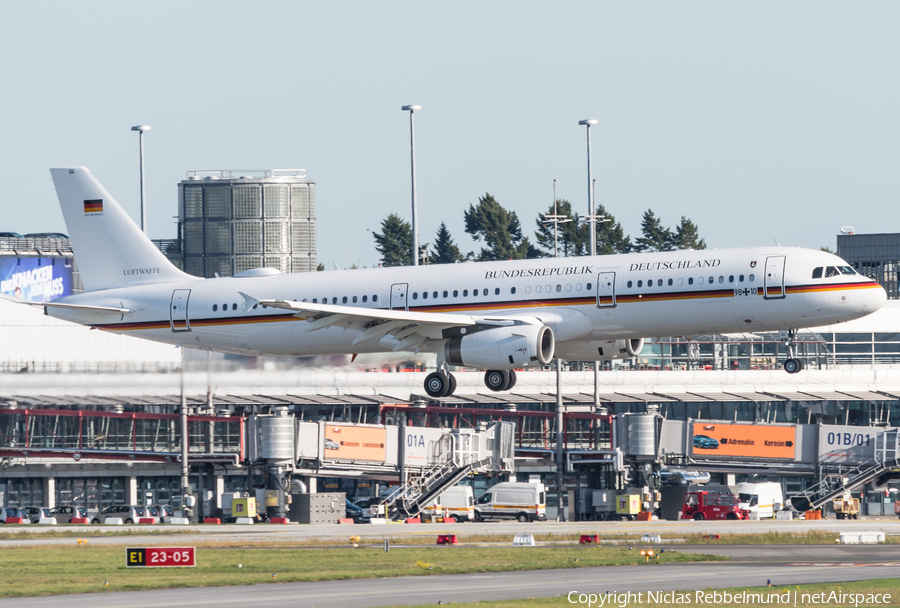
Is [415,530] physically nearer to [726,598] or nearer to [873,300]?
[873,300]

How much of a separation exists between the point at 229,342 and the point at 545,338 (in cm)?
1490

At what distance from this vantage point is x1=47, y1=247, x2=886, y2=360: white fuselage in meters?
52.4

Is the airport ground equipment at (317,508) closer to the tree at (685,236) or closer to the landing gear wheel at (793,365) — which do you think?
the landing gear wheel at (793,365)

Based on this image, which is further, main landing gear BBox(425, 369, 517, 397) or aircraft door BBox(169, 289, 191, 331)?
aircraft door BBox(169, 289, 191, 331)

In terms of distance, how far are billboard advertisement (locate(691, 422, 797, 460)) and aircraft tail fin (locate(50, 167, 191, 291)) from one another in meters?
39.1

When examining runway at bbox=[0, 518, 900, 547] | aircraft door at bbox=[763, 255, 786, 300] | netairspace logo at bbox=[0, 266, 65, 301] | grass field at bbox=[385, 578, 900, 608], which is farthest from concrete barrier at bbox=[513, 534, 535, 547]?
netairspace logo at bbox=[0, 266, 65, 301]

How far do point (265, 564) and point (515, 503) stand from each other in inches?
1504

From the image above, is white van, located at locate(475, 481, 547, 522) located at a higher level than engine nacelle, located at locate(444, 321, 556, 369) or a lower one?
lower

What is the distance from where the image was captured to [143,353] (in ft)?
366

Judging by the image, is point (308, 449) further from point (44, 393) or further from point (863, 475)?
point (863, 475)

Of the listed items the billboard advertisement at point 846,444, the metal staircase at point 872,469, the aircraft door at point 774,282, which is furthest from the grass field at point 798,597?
the billboard advertisement at point 846,444

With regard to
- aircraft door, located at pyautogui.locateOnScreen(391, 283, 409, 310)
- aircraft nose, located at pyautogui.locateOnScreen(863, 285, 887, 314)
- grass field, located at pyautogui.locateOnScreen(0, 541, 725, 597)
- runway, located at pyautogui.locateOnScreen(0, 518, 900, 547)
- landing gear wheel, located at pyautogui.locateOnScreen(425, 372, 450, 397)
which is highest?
aircraft door, located at pyautogui.locateOnScreen(391, 283, 409, 310)

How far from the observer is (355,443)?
84250 millimetres

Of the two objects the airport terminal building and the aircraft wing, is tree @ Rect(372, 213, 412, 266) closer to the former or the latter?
the airport terminal building
